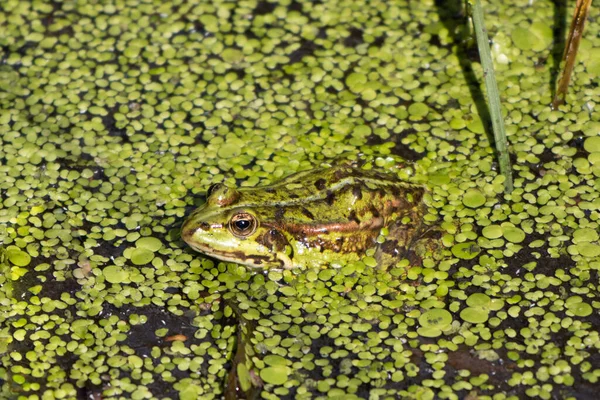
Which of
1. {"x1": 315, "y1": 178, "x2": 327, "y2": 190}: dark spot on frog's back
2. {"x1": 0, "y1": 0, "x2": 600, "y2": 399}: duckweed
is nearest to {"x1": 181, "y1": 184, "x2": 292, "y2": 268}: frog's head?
{"x1": 0, "y1": 0, "x2": 600, "y2": 399}: duckweed

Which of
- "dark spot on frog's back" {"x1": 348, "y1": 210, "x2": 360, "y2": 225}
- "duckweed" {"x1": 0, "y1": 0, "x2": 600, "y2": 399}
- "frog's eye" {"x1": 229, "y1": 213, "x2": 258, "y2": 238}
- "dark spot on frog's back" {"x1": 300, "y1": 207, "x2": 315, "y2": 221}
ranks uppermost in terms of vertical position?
"frog's eye" {"x1": 229, "y1": 213, "x2": 258, "y2": 238}

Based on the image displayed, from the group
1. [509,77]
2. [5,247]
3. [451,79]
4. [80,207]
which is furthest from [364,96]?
[5,247]

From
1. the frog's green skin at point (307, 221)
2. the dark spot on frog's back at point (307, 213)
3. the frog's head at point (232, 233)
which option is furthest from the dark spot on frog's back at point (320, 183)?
the frog's head at point (232, 233)

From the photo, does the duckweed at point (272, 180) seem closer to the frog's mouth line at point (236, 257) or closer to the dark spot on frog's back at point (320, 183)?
the frog's mouth line at point (236, 257)

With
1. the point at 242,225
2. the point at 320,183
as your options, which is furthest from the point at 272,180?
the point at 242,225

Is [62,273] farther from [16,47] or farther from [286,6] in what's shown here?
[286,6]

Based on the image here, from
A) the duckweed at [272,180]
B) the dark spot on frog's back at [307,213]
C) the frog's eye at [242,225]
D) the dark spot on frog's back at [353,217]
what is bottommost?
the duckweed at [272,180]

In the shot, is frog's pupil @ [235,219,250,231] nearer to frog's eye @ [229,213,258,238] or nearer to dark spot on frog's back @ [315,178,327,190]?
frog's eye @ [229,213,258,238]
